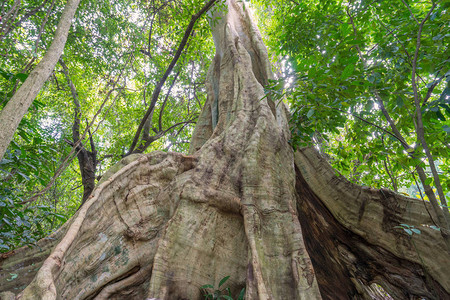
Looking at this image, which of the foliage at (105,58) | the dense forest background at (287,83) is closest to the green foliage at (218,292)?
the dense forest background at (287,83)

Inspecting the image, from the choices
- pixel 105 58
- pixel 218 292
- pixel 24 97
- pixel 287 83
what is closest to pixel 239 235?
pixel 218 292

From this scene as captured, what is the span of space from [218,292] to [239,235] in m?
0.49

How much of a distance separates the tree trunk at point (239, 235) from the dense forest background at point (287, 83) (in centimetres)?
44

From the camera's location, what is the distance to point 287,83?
2.59 m

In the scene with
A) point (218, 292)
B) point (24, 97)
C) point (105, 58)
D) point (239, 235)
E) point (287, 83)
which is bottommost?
point (218, 292)

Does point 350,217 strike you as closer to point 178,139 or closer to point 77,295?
point 77,295

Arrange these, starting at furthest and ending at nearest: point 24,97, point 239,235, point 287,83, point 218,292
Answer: point 287,83
point 239,235
point 218,292
point 24,97

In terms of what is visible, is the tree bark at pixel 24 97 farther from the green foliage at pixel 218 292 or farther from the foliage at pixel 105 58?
the foliage at pixel 105 58

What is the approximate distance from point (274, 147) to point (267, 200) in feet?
2.28

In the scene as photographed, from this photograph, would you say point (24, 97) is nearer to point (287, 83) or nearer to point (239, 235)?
point (239, 235)

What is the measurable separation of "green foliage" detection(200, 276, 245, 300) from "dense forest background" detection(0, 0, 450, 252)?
1.23 metres

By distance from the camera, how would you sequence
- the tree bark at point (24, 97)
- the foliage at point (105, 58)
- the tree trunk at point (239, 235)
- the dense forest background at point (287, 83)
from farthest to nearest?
Answer: the foliage at point (105, 58) → the dense forest background at point (287, 83) → the tree trunk at point (239, 235) → the tree bark at point (24, 97)

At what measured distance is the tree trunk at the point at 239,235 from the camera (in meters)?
1.94

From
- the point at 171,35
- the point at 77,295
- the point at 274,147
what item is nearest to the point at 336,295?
the point at 274,147
